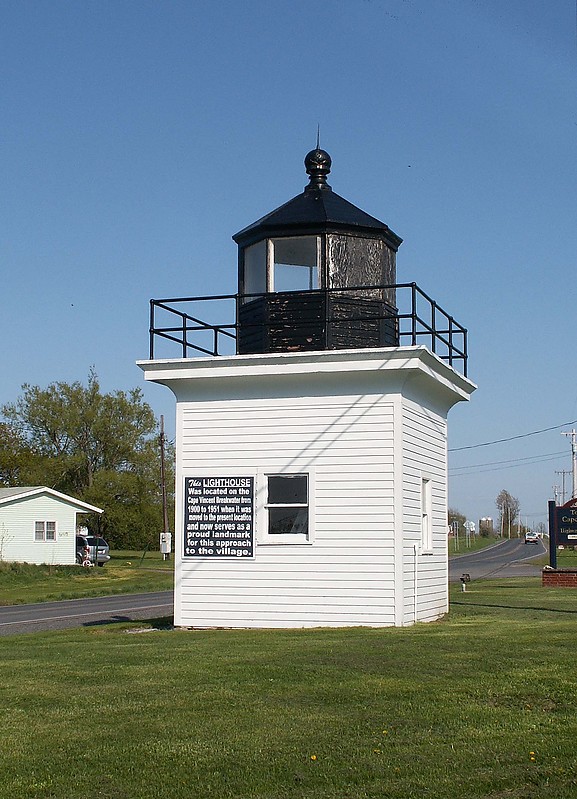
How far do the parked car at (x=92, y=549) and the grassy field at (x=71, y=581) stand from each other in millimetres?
2460

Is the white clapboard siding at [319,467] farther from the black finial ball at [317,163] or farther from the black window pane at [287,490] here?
the black finial ball at [317,163]

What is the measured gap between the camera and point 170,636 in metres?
16.3

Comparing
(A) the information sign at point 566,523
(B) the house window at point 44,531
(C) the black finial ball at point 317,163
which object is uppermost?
(C) the black finial ball at point 317,163

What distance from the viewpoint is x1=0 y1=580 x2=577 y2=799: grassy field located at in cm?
697

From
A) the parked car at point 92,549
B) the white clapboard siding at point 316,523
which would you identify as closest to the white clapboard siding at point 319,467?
the white clapboard siding at point 316,523

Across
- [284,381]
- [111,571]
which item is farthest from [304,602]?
[111,571]

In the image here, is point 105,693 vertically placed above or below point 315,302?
below

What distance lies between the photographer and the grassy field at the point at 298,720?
22.9ft

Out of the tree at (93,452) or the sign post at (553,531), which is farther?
the tree at (93,452)

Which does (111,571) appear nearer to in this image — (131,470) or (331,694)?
(131,470)

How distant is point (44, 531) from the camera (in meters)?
58.5

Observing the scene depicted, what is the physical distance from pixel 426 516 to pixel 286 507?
284cm

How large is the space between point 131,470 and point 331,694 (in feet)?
237

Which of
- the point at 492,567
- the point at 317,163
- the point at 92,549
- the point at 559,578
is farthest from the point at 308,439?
the point at 492,567
